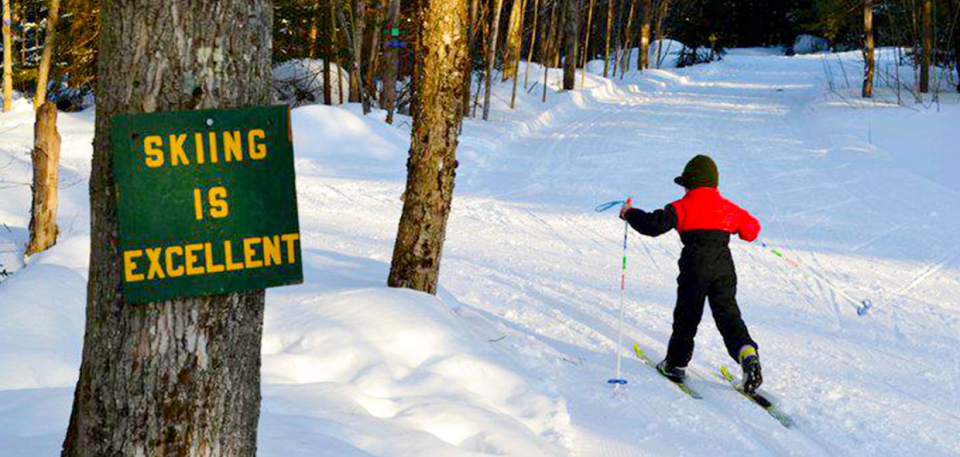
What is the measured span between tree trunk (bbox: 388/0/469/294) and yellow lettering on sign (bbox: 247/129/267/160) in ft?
13.5

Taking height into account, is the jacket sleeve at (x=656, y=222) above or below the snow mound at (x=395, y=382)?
above

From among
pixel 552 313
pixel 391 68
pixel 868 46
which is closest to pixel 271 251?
pixel 552 313

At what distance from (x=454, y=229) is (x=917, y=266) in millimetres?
5148

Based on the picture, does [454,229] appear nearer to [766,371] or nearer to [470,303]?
[470,303]

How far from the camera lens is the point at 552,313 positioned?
791 cm

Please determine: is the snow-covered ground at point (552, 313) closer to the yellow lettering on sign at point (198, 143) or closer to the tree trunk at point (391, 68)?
the yellow lettering on sign at point (198, 143)

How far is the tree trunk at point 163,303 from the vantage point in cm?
236

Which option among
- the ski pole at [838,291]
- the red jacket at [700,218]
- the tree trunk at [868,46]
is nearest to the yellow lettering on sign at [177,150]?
the red jacket at [700,218]

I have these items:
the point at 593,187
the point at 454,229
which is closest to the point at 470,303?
the point at 454,229

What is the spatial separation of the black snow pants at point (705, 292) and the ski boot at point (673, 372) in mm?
33

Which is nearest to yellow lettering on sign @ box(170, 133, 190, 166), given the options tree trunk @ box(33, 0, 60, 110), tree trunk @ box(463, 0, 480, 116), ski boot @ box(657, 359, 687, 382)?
ski boot @ box(657, 359, 687, 382)

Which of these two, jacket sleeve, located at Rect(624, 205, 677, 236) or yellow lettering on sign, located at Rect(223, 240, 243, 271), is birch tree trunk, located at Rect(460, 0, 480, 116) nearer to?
jacket sleeve, located at Rect(624, 205, 677, 236)

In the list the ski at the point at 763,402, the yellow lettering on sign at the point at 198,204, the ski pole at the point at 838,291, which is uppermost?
the yellow lettering on sign at the point at 198,204

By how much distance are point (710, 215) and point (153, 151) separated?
4.55 m
